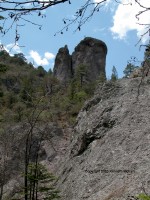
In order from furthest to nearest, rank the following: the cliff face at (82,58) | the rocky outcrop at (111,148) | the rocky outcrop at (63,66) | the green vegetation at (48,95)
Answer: the cliff face at (82,58) < the rocky outcrop at (63,66) < the green vegetation at (48,95) < the rocky outcrop at (111,148)

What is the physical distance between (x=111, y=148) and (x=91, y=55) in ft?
240

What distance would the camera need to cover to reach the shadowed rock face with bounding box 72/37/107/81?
93475mm

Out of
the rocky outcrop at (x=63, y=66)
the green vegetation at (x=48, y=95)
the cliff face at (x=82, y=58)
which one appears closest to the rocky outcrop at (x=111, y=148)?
the green vegetation at (x=48, y=95)

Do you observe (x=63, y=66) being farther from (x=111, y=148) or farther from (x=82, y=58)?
(x=111, y=148)

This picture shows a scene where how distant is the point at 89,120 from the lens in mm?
27344

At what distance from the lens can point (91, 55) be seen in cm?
9375

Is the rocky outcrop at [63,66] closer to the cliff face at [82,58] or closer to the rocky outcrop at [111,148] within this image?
the cliff face at [82,58]

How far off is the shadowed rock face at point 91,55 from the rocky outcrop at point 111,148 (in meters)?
64.0

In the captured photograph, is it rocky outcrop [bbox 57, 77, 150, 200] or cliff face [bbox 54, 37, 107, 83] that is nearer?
rocky outcrop [bbox 57, 77, 150, 200]

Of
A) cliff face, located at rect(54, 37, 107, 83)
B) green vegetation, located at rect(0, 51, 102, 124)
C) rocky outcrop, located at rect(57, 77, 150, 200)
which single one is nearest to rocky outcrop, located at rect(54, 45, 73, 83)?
cliff face, located at rect(54, 37, 107, 83)

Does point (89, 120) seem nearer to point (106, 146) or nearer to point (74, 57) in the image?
point (106, 146)

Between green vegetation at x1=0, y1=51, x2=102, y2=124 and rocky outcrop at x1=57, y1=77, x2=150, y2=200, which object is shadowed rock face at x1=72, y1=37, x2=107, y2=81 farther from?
rocky outcrop at x1=57, y1=77, x2=150, y2=200

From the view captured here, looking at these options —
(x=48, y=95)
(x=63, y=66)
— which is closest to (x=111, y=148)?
(x=48, y=95)

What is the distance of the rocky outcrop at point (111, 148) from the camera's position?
1770 cm
